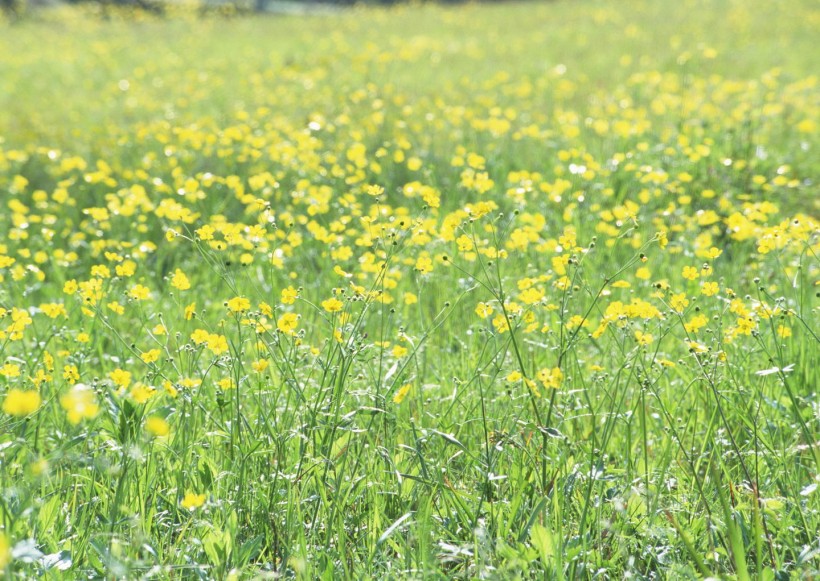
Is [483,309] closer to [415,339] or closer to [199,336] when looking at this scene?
[415,339]

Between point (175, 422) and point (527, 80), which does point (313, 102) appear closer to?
point (527, 80)

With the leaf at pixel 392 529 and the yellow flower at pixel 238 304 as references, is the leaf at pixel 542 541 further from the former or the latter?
the yellow flower at pixel 238 304

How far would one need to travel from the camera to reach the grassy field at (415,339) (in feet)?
6.58

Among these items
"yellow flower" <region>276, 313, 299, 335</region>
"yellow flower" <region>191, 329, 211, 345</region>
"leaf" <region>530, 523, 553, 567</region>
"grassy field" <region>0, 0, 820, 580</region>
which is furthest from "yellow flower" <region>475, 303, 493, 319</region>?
"yellow flower" <region>191, 329, 211, 345</region>

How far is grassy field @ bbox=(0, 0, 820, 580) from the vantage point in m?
2.01

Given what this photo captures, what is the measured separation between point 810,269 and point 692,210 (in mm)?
936

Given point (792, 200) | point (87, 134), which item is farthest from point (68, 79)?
point (792, 200)

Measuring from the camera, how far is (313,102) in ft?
23.2

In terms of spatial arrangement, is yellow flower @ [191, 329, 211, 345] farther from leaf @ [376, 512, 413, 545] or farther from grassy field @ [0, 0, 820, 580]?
leaf @ [376, 512, 413, 545]

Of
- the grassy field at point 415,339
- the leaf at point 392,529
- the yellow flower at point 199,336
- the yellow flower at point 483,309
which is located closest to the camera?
the leaf at point 392,529

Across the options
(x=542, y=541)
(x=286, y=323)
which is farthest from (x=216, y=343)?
(x=542, y=541)

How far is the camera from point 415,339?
2.64 metres

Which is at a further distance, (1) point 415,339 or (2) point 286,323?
(1) point 415,339

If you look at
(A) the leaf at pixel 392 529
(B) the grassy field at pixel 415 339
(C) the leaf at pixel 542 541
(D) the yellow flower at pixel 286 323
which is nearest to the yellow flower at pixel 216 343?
(B) the grassy field at pixel 415 339
